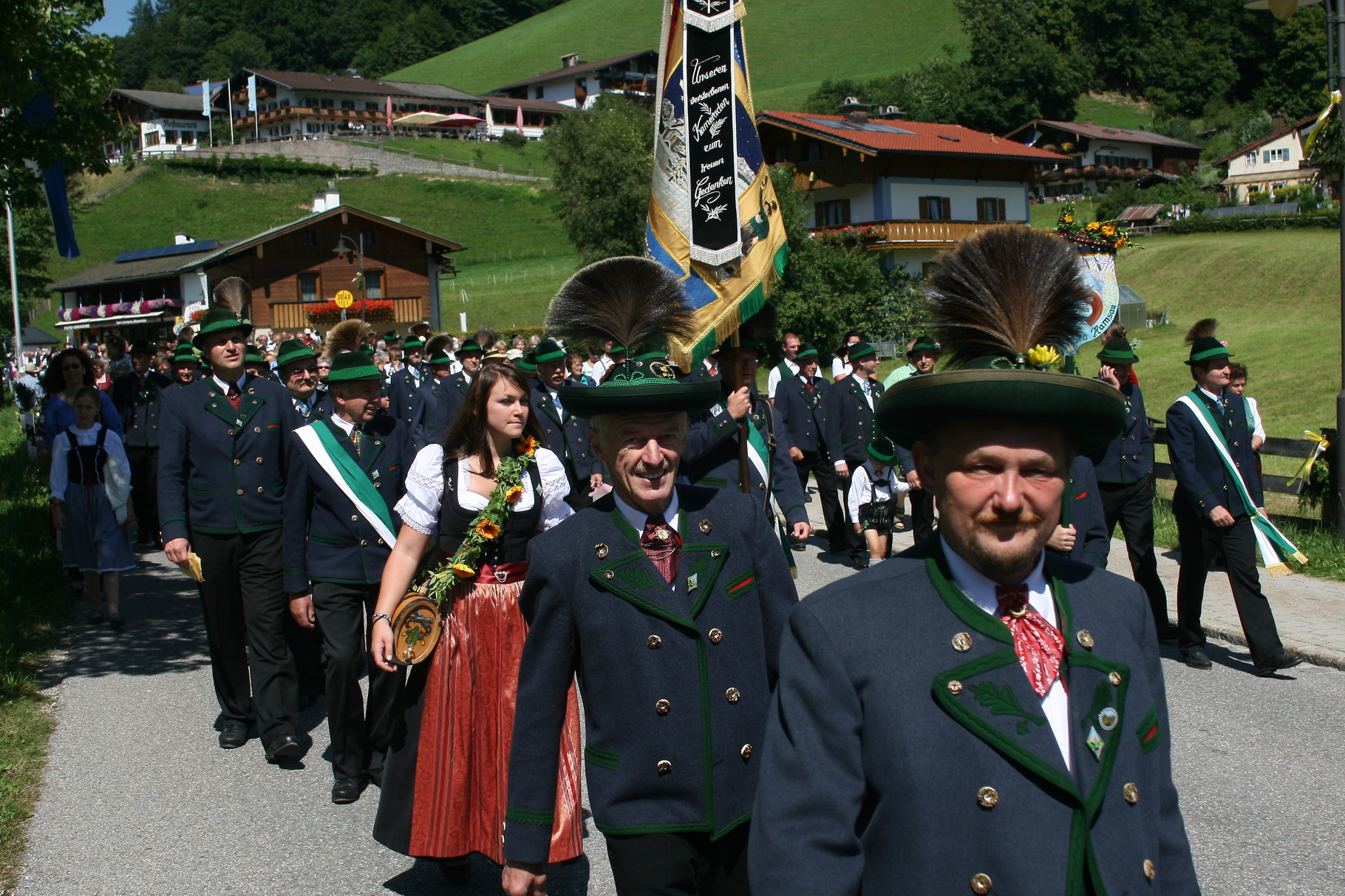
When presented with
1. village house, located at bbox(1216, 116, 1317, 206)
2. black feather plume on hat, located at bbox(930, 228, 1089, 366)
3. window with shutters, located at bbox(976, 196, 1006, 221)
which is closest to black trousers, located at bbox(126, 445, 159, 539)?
black feather plume on hat, located at bbox(930, 228, 1089, 366)

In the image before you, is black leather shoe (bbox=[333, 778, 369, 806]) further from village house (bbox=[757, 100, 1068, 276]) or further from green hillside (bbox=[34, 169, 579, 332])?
green hillside (bbox=[34, 169, 579, 332])

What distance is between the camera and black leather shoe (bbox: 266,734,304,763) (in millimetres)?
6379

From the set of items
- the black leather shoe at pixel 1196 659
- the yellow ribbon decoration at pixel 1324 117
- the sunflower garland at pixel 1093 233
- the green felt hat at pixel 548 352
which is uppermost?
the yellow ribbon decoration at pixel 1324 117

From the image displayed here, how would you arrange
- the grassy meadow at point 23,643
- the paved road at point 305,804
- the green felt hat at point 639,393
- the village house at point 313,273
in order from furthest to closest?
the village house at point 313,273 → the grassy meadow at point 23,643 → the paved road at point 305,804 → the green felt hat at point 639,393

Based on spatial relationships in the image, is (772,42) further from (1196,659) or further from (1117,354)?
(1196,659)

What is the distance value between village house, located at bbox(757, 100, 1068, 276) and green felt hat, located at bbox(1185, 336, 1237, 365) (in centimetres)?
4010

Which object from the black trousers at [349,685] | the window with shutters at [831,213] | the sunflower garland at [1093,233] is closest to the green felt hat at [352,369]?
the black trousers at [349,685]

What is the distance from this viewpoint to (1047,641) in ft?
6.93

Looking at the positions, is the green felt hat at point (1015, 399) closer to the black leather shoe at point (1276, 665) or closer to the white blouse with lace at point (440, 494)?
the white blouse with lace at point (440, 494)

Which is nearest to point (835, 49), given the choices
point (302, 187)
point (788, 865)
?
point (302, 187)

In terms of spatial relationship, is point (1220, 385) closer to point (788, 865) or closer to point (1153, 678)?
point (1153, 678)

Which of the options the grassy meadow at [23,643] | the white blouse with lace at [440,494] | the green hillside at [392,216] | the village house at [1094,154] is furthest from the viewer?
the village house at [1094,154]

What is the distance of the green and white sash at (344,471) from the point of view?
19.3 ft

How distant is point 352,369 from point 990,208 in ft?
174
